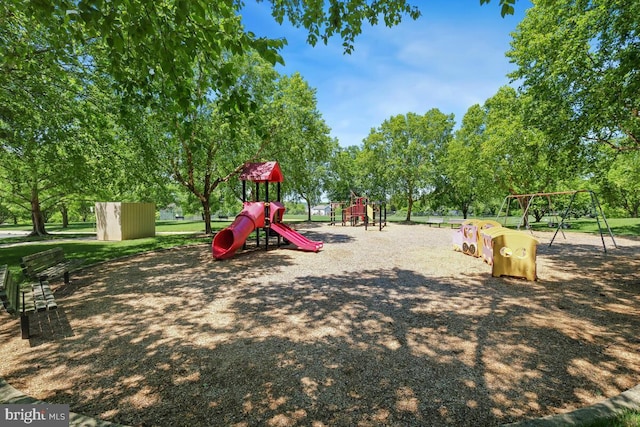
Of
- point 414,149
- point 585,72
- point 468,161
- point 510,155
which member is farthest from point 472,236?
point 414,149

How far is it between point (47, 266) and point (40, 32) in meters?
6.71

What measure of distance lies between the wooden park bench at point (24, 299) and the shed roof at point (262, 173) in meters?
8.33

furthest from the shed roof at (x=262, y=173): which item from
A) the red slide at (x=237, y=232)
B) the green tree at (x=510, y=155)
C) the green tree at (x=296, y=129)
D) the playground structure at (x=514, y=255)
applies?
the green tree at (x=510, y=155)

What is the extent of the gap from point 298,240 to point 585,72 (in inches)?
417

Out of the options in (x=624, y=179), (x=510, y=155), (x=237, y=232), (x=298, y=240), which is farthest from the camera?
(x=624, y=179)

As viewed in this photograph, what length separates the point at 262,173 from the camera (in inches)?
510

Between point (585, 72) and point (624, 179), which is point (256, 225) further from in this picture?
point (624, 179)

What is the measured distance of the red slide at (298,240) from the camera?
1206cm

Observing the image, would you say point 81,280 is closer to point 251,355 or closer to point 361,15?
point 251,355

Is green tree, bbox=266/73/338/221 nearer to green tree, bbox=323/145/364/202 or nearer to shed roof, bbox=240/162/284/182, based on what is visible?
shed roof, bbox=240/162/284/182

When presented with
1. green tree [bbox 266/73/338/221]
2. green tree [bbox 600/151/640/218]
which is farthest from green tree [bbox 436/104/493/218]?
green tree [bbox 266/73/338/221]

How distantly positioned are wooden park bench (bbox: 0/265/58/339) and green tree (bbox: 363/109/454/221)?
105ft

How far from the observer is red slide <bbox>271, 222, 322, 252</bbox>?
12062mm

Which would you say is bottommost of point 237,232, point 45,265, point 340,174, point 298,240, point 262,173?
point 298,240
